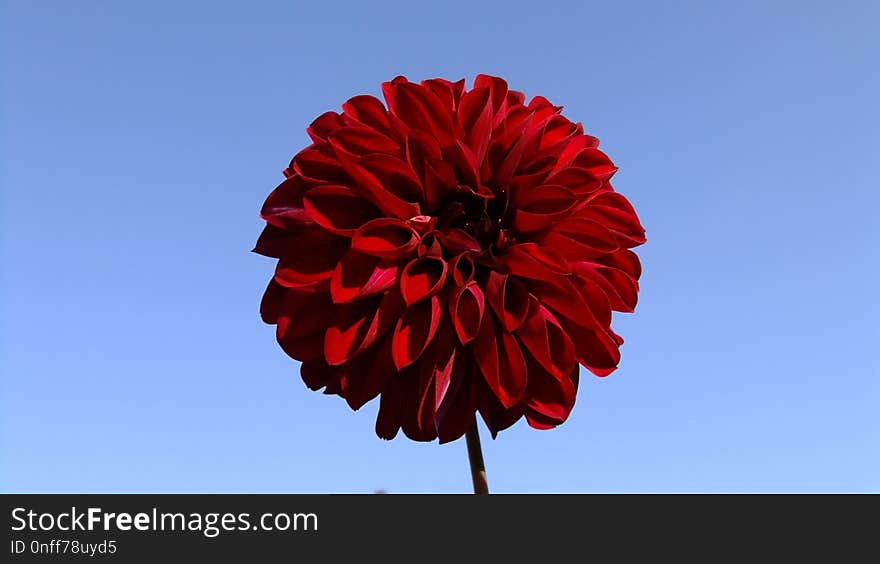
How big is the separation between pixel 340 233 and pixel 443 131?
426mm

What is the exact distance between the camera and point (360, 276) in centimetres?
206

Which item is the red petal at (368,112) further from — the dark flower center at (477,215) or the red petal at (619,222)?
the red petal at (619,222)

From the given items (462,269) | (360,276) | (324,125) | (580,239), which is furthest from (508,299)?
(324,125)

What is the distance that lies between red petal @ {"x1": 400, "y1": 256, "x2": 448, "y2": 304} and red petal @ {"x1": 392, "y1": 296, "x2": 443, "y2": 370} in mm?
39

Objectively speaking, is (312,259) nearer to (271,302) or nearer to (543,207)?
(271,302)

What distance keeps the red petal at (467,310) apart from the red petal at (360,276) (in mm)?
168

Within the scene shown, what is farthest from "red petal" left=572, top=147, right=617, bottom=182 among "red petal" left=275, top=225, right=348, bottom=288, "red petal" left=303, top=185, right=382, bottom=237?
"red petal" left=275, top=225, right=348, bottom=288

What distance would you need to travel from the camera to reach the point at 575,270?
2160mm

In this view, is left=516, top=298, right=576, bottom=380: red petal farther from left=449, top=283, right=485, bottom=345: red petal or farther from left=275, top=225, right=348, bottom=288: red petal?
left=275, top=225, right=348, bottom=288: red petal

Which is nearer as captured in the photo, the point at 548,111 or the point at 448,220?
the point at 448,220

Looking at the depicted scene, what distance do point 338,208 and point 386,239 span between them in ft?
0.55

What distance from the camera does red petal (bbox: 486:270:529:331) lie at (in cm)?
201
